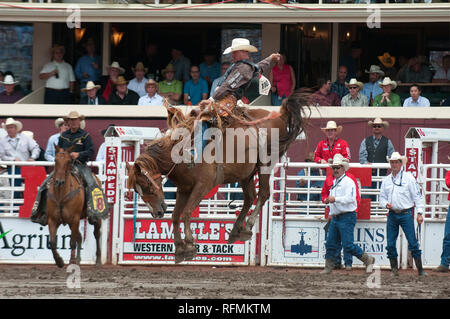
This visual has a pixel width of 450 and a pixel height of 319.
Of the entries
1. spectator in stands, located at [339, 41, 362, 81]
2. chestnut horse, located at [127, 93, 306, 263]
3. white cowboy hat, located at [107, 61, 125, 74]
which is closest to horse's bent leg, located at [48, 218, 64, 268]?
chestnut horse, located at [127, 93, 306, 263]

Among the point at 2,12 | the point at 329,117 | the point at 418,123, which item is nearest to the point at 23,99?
the point at 2,12

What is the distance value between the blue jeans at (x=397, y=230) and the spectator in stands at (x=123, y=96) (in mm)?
6578

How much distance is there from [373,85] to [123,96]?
5.10 m

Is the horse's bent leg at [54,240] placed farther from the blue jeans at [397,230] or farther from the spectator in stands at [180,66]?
the spectator in stands at [180,66]

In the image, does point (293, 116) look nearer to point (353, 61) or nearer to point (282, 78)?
point (282, 78)

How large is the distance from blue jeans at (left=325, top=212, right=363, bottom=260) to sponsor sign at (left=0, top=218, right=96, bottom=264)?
4.07 meters

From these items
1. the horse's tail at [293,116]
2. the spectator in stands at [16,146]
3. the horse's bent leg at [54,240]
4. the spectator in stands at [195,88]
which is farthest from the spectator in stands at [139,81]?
Answer: the horse's tail at [293,116]

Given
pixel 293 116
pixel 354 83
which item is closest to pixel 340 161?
pixel 293 116

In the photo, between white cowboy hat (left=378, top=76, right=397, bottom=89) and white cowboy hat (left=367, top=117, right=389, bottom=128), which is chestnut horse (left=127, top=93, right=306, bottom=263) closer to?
white cowboy hat (left=367, top=117, right=389, bottom=128)

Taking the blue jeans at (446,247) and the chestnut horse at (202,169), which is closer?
the chestnut horse at (202,169)

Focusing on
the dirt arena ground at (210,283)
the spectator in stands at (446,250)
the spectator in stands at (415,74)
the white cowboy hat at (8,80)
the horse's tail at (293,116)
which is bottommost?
the dirt arena ground at (210,283)

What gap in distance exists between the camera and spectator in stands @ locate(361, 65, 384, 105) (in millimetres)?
18844

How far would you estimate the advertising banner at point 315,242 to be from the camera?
1574 centimetres

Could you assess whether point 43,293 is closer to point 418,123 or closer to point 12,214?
point 12,214
